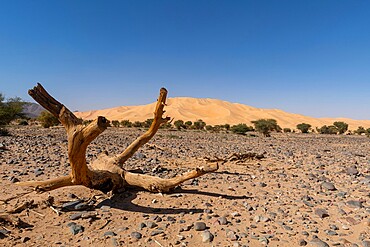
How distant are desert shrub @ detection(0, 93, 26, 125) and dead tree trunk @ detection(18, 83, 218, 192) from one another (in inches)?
548

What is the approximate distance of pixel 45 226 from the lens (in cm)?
329

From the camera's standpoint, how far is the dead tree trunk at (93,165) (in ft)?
10.4

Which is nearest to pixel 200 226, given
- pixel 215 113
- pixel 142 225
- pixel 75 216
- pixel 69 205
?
pixel 142 225

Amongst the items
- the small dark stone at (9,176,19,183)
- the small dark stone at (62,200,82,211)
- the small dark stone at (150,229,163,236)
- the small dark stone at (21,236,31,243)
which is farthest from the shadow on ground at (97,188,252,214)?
the small dark stone at (9,176,19,183)

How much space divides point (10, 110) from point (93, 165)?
14.6 meters

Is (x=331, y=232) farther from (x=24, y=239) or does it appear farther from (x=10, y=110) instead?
(x=10, y=110)

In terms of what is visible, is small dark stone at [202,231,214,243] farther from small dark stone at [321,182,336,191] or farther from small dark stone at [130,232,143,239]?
small dark stone at [321,182,336,191]

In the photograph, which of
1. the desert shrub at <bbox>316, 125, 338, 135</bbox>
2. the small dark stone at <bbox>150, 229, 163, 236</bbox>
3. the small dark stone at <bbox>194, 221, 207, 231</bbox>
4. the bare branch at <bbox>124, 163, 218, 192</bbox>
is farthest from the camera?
the desert shrub at <bbox>316, 125, 338, 135</bbox>

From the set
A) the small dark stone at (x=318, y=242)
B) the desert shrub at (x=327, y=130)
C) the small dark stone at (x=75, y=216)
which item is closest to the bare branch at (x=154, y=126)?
the small dark stone at (x=75, y=216)

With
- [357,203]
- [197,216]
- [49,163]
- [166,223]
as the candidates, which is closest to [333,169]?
[357,203]

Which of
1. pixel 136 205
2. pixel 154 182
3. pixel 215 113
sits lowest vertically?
pixel 136 205

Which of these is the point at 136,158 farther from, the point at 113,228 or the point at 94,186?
the point at 113,228

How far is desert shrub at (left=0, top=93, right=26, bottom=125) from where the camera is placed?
15.8m

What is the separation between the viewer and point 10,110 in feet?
54.5
